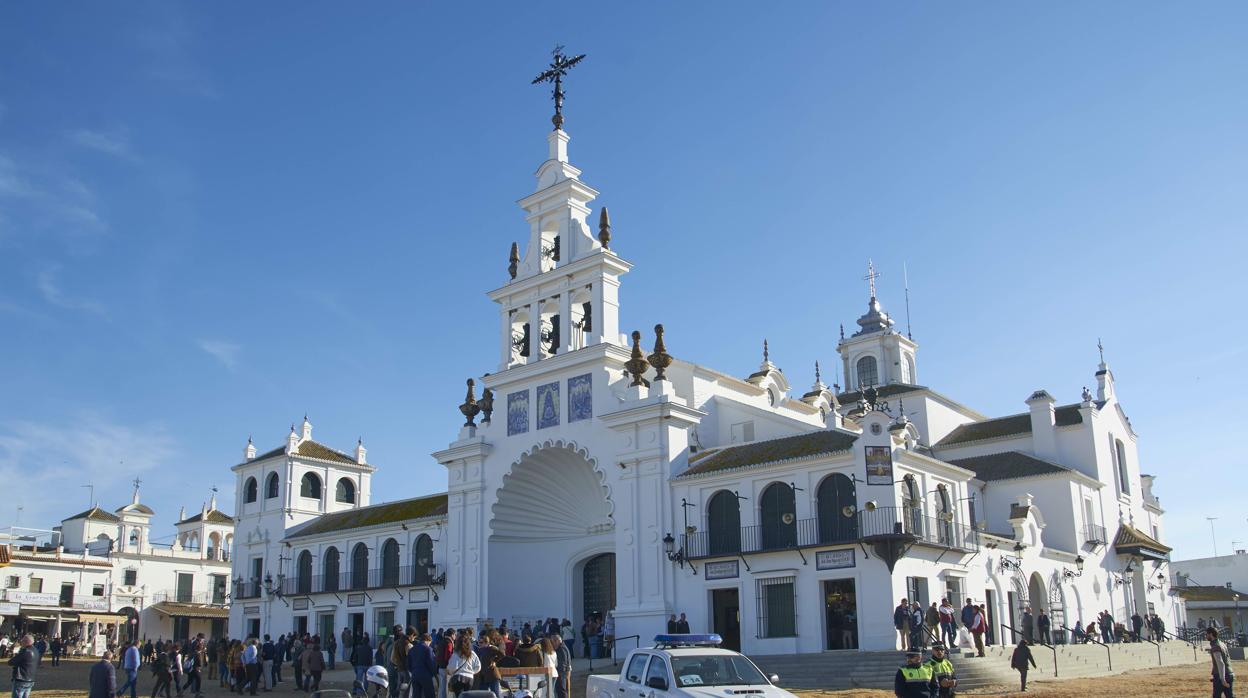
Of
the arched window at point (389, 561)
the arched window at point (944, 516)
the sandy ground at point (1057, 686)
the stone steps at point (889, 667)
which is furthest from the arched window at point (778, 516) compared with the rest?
the arched window at point (389, 561)

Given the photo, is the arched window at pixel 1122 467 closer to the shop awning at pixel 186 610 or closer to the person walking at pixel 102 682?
the person walking at pixel 102 682

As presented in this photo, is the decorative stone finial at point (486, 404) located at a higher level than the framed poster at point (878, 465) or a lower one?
higher

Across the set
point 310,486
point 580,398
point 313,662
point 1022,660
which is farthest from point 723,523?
point 310,486

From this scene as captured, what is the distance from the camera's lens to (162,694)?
2861cm

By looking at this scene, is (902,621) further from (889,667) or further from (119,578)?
(119,578)

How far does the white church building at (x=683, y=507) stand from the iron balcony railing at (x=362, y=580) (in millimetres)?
127

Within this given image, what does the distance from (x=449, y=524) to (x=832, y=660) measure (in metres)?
16.2

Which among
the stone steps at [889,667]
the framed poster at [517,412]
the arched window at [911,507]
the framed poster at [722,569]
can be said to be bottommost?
the stone steps at [889,667]

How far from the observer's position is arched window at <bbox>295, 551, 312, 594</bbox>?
4650 centimetres

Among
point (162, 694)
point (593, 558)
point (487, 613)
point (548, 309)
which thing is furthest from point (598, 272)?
point (162, 694)

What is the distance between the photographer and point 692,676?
14805 mm

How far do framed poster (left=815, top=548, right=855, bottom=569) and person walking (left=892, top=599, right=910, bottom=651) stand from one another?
1.87 m

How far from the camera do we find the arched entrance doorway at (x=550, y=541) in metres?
36.2

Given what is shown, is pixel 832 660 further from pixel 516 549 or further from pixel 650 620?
pixel 516 549
